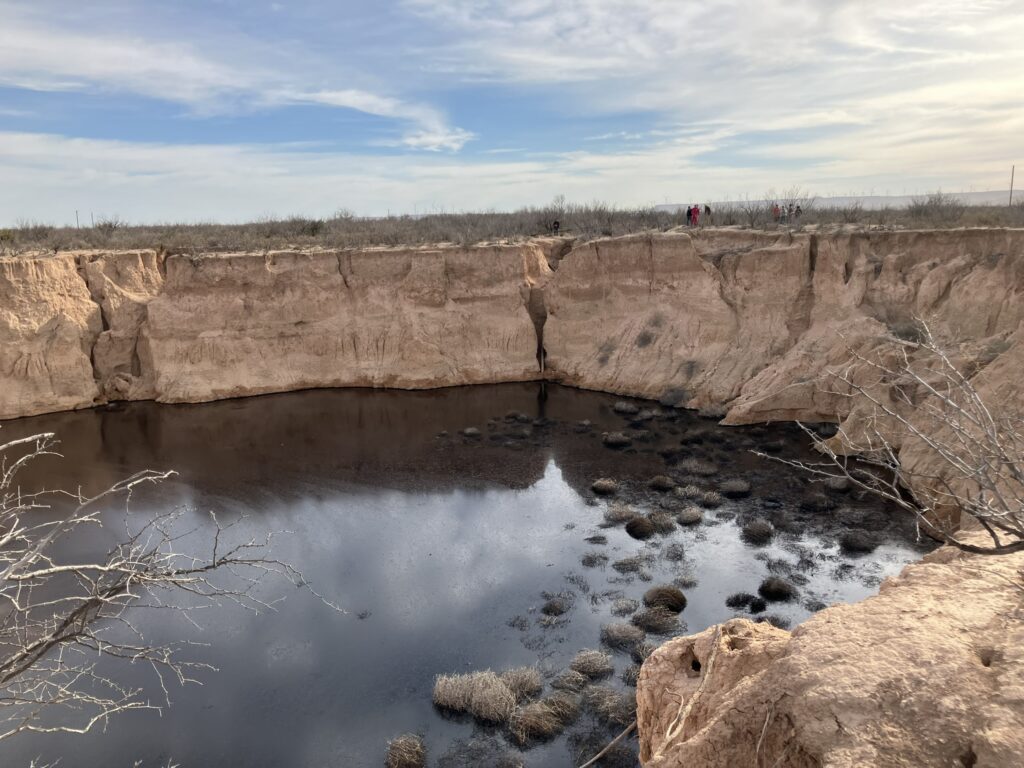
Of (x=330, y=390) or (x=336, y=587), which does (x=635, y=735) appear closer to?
(x=336, y=587)

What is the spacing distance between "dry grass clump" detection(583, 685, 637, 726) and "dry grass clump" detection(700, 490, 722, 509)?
5810 mm

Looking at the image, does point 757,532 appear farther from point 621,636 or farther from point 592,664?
point 592,664

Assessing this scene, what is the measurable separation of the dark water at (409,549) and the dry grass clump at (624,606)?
0.20 meters

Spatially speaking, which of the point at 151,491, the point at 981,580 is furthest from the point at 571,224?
the point at 981,580

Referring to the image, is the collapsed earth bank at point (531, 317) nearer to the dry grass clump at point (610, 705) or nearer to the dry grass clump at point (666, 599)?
the dry grass clump at point (666, 599)

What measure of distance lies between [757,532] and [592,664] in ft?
15.1

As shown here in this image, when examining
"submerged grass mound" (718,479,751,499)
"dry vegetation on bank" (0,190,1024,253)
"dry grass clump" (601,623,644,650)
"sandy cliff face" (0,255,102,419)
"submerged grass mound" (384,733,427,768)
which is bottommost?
"submerged grass mound" (384,733,427,768)

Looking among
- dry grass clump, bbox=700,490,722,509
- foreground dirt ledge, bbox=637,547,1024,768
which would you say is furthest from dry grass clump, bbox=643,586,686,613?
foreground dirt ledge, bbox=637,547,1024,768

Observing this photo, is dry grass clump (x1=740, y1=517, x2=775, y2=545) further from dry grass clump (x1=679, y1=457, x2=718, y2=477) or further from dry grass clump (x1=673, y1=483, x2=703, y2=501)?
dry grass clump (x1=679, y1=457, x2=718, y2=477)

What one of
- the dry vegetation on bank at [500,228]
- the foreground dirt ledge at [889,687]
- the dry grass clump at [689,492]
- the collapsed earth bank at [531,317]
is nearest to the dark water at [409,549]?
the dry grass clump at [689,492]

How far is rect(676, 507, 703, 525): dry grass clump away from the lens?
12555 mm

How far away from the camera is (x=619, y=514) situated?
42.3ft

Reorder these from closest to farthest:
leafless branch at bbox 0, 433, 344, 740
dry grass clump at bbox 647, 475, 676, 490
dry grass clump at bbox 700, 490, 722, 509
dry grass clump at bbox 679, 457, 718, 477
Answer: leafless branch at bbox 0, 433, 344, 740
dry grass clump at bbox 700, 490, 722, 509
dry grass clump at bbox 647, 475, 676, 490
dry grass clump at bbox 679, 457, 718, 477

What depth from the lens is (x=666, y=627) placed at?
9352mm
